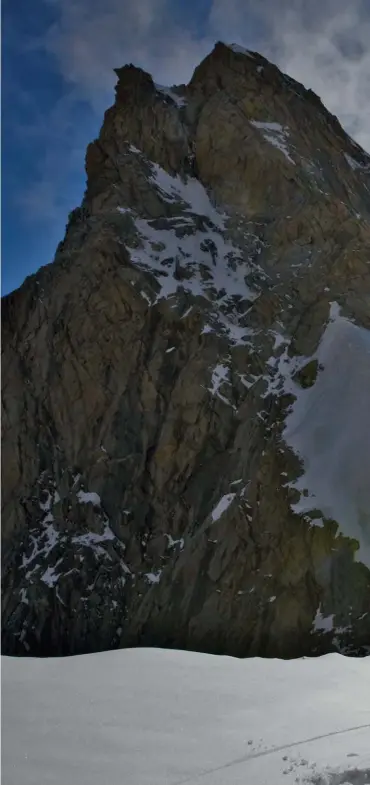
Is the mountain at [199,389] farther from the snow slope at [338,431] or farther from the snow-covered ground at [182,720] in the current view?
the snow-covered ground at [182,720]

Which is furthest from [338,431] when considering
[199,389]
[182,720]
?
[182,720]

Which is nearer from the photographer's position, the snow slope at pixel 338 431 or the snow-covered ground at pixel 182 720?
the snow-covered ground at pixel 182 720

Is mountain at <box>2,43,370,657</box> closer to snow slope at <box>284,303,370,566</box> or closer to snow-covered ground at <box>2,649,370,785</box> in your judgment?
snow slope at <box>284,303,370,566</box>

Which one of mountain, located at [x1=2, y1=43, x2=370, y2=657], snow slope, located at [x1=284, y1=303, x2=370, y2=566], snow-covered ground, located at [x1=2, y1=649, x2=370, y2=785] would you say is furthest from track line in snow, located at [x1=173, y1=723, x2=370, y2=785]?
snow slope, located at [x1=284, y1=303, x2=370, y2=566]

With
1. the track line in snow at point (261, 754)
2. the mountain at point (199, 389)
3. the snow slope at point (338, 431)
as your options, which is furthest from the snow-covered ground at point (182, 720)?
the mountain at point (199, 389)

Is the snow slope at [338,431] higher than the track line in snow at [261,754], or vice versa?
the snow slope at [338,431]

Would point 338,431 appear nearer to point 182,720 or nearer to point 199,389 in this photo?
point 199,389
